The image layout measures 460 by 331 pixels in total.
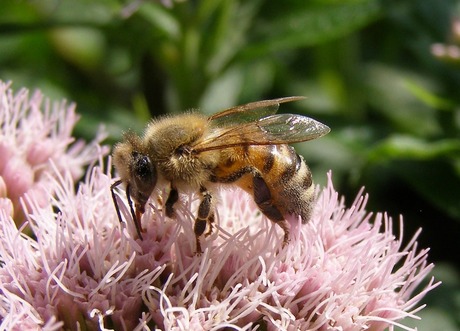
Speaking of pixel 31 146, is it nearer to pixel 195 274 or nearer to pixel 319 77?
pixel 195 274

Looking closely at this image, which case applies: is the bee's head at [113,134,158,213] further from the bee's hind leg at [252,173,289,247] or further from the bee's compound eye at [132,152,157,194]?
the bee's hind leg at [252,173,289,247]

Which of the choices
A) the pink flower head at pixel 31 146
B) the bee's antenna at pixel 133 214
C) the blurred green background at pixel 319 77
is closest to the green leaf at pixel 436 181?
the blurred green background at pixel 319 77

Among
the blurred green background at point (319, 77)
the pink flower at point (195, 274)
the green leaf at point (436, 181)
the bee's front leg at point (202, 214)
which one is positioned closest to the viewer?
the pink flower at point (195, 274)

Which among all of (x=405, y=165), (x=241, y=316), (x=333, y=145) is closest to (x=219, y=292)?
(x=241, y=316)

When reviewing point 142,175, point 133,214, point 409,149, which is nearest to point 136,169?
point 142,175

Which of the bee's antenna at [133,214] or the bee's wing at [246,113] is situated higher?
the bee's wing at [246,113]

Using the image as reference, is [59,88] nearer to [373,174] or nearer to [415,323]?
[373,174]

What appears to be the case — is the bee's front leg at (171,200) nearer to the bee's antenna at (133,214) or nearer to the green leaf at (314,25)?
the bee's antenna at (133,214)
